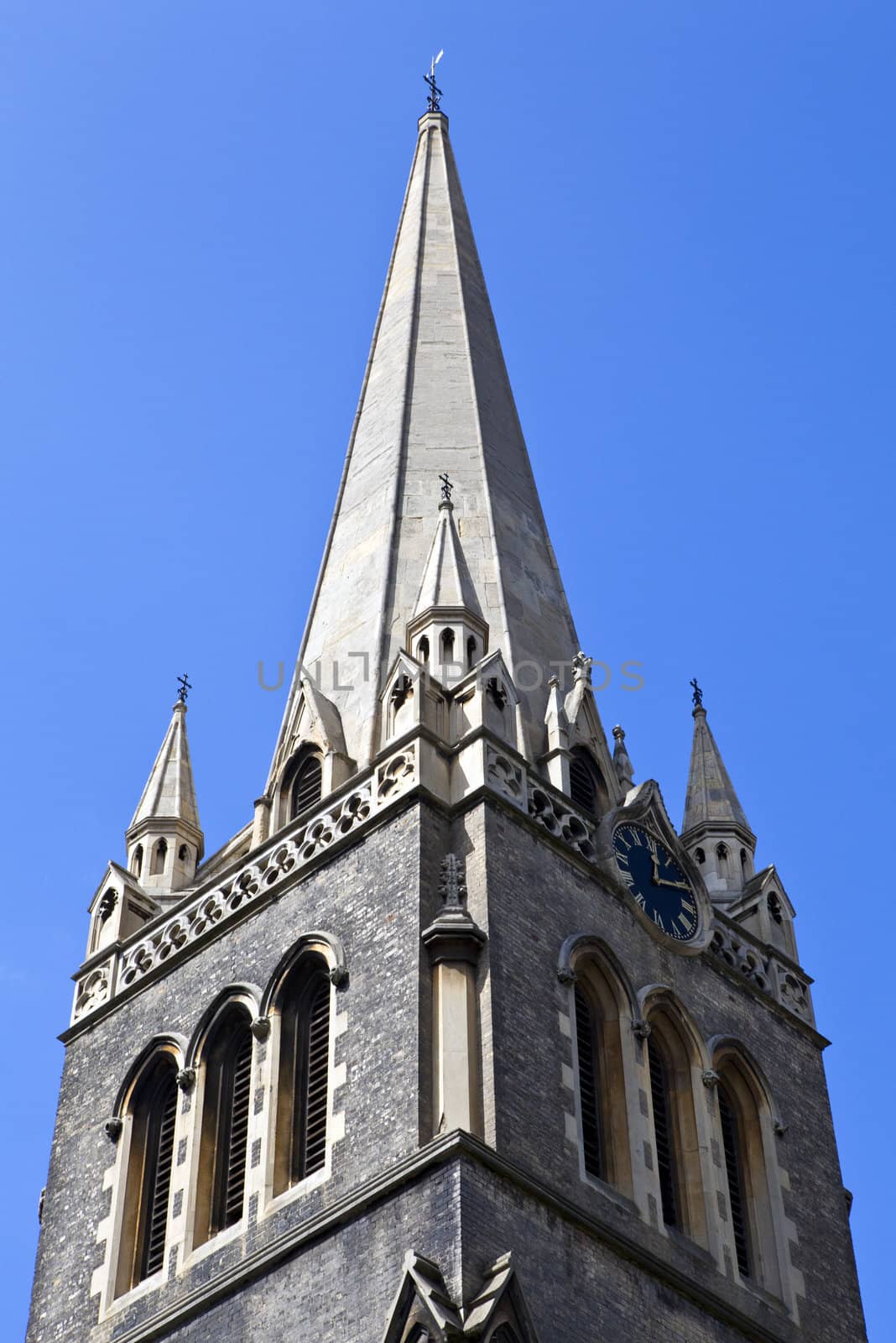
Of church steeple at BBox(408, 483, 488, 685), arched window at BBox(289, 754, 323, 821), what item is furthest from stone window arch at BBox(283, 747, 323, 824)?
church steeple at BBox(408, 483, 488, 685)

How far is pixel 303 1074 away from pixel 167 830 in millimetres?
8278

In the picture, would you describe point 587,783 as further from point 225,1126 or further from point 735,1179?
point 225,1126

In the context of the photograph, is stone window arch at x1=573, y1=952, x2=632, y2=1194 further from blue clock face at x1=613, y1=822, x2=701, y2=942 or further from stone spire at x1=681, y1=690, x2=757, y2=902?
stone spire at x1=681, y1=690, x2=757, y2=902

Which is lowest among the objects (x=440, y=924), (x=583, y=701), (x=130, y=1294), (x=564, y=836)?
(x=130, y=1294)

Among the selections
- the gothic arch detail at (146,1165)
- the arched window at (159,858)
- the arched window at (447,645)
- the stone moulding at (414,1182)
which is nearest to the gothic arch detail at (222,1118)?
the gothic arch detail at (146,1165)

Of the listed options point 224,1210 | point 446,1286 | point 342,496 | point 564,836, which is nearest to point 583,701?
point 564,836

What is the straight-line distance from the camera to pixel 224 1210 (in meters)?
35.9

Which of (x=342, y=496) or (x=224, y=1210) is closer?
(x=224, y=1210)

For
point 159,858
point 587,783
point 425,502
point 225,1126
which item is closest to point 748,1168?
point 587,783

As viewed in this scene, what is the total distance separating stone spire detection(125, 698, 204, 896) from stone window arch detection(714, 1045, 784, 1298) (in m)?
9.59

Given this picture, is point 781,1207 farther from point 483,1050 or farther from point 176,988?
point 176,988

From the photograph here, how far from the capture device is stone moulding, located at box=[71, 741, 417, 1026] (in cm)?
3800

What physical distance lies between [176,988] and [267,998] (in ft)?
8.07

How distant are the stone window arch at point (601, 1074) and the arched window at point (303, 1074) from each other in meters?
3.42
